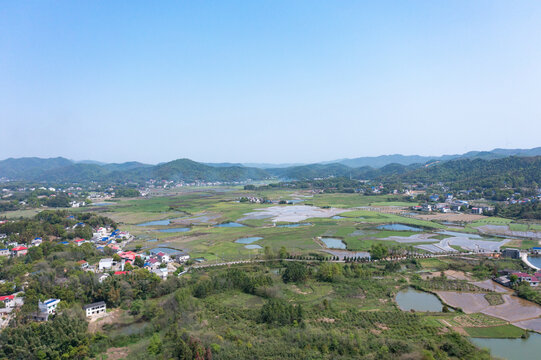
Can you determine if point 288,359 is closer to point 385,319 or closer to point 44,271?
point 385,319

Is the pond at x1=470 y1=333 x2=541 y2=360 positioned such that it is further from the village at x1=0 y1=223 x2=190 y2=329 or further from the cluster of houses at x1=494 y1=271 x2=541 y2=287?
the village at x1=0 y1=223 x2=190 y2=329

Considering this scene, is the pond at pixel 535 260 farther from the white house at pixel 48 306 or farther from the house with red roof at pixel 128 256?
the white house at pixel 48 306

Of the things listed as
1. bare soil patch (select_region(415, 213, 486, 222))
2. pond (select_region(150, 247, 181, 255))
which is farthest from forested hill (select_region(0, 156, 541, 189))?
pond (select_region(150, 247, 181, 255))

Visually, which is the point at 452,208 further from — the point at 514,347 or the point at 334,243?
the point at 514,347

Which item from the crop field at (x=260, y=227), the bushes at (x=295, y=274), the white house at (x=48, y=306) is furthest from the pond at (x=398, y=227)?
the white house at (x=48, y=306)

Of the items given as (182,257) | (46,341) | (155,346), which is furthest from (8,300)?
(182,257)

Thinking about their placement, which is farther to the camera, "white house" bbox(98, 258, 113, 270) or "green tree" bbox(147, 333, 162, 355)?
"white house" bbox(98, 258, 113, 270)

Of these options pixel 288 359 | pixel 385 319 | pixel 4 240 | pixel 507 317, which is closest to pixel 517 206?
pixel 507 317
